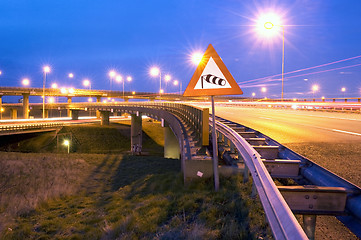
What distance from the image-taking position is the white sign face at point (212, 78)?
5.57 m

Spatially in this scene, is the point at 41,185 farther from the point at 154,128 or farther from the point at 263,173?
the point at 154,128

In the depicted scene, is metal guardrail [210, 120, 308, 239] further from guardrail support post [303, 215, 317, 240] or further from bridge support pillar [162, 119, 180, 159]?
bridge support pillar [162, 119, 180, 159]

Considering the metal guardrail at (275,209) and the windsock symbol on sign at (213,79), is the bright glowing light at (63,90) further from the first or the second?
the metal guardrail at (275,209)

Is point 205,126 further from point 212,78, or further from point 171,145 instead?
point 171,145

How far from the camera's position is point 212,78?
5.64m

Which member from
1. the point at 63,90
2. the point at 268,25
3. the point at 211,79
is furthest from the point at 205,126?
the point at 63,90

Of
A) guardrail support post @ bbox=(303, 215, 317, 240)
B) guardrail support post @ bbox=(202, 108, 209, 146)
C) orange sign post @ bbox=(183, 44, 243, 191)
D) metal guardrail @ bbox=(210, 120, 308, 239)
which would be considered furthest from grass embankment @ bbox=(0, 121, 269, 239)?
guardrail support post @ bbox=(202, 108, 209, 146)

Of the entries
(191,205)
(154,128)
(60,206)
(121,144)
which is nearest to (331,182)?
(191,205)

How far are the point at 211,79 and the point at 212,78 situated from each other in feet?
0.10

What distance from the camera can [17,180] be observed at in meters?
13.1

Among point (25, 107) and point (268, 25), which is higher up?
point (268, 25)

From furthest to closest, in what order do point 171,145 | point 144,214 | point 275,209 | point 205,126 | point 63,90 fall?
point 63,90 < point 171,145 < point 205,126 < point 144,214 < point 275,209

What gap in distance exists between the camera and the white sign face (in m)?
5.57

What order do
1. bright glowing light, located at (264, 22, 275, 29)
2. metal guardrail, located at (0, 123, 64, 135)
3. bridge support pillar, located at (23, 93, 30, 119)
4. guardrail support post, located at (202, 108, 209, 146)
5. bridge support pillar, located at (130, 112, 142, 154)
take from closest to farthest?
1. guardrail support post, located at (202, 108, 209, 146)
2. bright glowing light, located at (264, 22, 275, 29)
3. bridge support pillar, located at (130, 112, 142, 154)
4. metal guardrail, located at (0, 123, 64, 135)
5. bridge support pillar, located at (23, 93, 30, 119)
